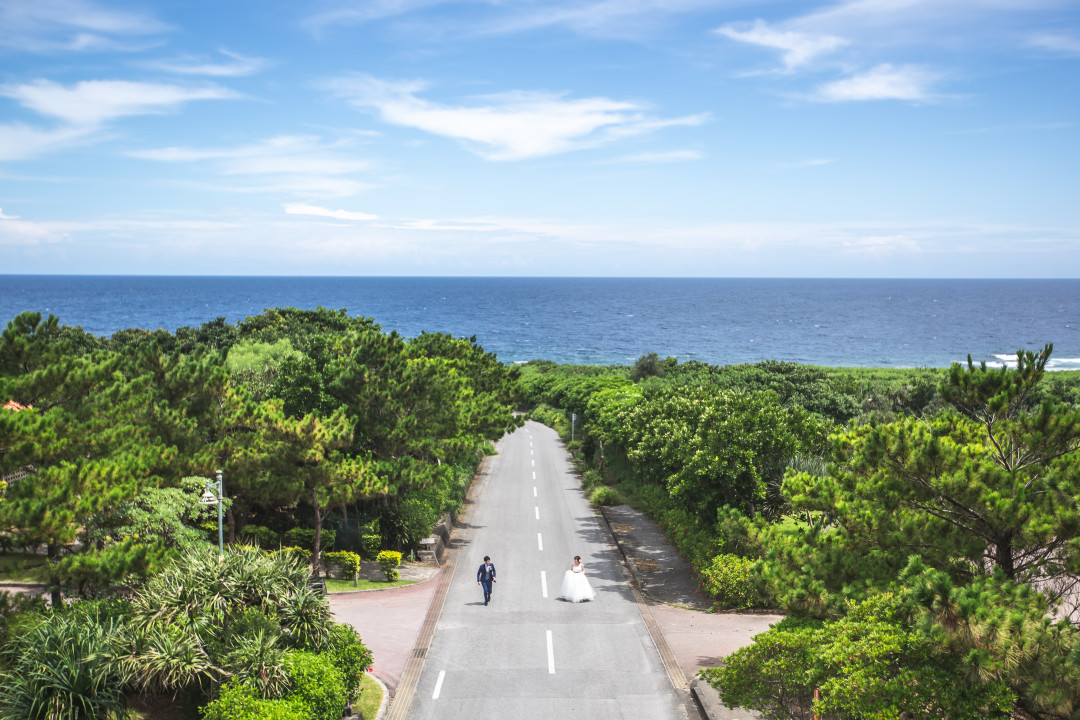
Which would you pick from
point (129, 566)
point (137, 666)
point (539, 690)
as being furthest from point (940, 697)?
point (129, 566)

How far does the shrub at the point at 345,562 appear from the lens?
23.0m

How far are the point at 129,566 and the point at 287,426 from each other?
841 cm

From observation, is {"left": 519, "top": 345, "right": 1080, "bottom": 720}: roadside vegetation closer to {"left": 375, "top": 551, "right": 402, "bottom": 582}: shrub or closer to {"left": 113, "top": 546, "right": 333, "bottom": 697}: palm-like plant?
{"left": 113, "top": 546, "right": 333, "bottom": 697}: palm-like plant

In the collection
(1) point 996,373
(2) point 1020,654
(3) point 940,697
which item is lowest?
(3) point 940,697

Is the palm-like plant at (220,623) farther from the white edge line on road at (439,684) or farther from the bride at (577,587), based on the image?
the bride at (577,587)

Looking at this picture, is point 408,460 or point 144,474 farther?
point 408,460

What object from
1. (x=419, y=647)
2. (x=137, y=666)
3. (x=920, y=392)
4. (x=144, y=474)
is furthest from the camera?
(x=920, y=392)

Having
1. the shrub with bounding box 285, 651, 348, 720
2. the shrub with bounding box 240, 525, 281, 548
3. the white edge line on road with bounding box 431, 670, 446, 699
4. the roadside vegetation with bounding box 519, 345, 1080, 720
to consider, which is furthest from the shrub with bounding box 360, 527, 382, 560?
the roadside vegetation with bounding box 519, 345, 1080, 720

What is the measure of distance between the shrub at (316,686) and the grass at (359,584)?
914 cm

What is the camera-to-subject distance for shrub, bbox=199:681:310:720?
38.1 feet

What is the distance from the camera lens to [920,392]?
54.9m

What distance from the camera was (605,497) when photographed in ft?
110

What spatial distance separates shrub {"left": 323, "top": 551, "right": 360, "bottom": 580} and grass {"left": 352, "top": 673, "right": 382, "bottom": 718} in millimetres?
7689

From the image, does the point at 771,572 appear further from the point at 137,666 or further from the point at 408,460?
the point at 408,460
